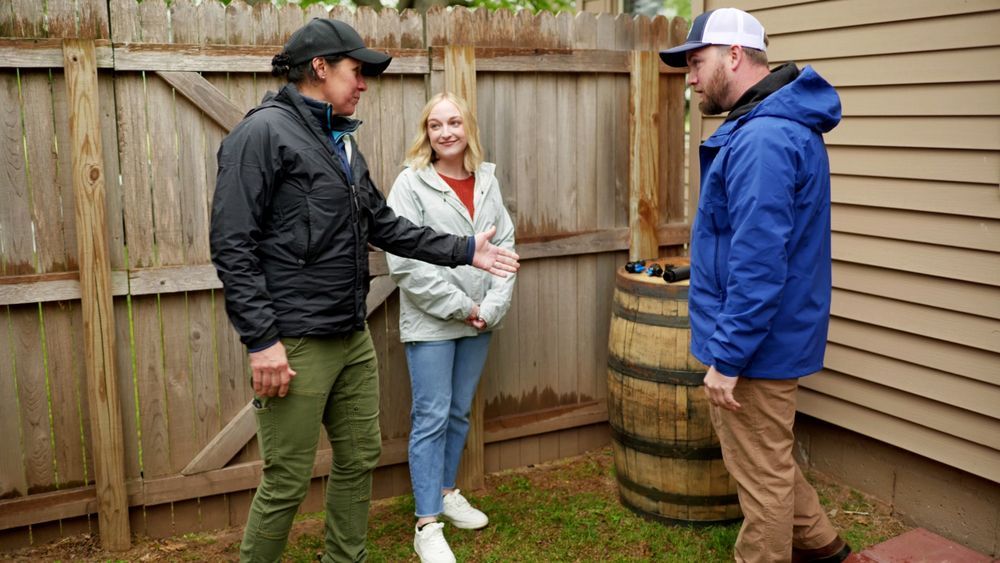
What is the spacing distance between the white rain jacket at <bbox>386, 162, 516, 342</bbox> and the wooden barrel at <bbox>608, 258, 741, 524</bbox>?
25.0 inches

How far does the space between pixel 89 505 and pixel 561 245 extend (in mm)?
2655

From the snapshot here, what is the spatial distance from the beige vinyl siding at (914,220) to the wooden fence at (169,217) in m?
1.18

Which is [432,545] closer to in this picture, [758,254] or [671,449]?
[671,449]

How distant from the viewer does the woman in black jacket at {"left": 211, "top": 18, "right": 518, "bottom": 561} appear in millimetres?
2803

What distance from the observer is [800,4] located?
4.51 metres

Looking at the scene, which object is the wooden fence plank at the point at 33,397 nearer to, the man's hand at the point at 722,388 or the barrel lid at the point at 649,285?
the barrel lid at the point at 649,285

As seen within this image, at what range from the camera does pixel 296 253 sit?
2.93 m

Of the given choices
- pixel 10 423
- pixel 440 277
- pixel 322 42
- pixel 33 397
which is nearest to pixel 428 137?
pixel 440 277

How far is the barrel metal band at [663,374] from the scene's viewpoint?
4.03 meters

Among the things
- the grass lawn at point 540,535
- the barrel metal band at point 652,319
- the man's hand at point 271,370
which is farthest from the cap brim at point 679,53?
the grass lawn at point 540,535

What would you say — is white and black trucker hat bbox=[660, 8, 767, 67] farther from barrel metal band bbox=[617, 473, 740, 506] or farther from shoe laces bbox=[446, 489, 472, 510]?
shoe laces bbox=[446, 489, 472, 510]

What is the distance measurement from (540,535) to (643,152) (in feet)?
7.15

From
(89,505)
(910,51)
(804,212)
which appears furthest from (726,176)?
(89,505)

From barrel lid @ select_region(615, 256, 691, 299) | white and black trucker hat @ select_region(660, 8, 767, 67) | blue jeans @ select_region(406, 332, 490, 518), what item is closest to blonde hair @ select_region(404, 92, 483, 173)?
blue jeans @ select_region(406, 332, 490, 518)
